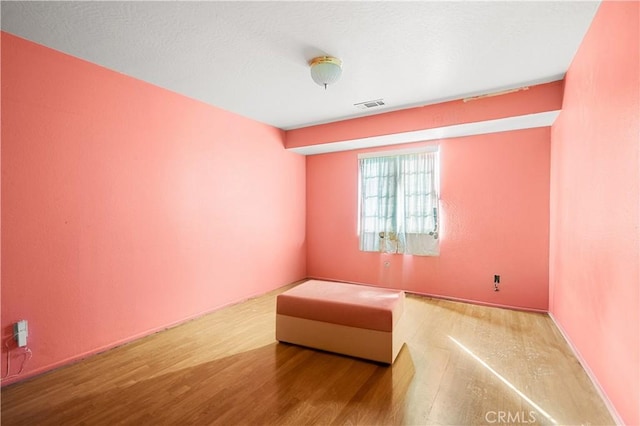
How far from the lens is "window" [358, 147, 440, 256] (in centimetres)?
411

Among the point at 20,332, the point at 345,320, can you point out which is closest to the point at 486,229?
the point at 345,320

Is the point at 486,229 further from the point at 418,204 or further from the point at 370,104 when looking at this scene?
the point at 370,104

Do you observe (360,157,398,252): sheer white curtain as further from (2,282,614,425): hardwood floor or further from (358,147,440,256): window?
(2,282,614,425): hardwood floor

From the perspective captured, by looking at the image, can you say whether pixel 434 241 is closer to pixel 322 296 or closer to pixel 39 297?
pixel 322 296

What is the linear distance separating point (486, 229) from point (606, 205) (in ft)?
6.83

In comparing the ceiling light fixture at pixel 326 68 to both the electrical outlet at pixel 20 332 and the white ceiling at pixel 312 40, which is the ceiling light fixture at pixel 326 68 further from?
the electrical outlet at pixel 20 332

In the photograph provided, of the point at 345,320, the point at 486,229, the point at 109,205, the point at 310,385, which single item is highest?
the point at 109,205

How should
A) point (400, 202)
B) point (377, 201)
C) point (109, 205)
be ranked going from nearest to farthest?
point (109, 205), point (400, 202), point (377, 201)

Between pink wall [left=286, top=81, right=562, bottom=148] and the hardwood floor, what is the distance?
2317 millimetres

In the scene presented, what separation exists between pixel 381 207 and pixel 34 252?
12.8 ft

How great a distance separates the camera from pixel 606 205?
1.75 m

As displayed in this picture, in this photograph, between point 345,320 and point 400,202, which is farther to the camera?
point 400,202

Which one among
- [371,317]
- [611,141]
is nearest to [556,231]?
[611,141]

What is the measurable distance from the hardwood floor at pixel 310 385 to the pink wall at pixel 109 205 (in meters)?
0.41
